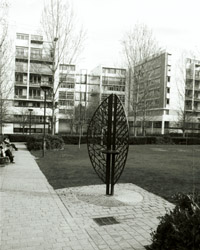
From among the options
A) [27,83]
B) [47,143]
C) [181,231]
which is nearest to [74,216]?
[181,231]

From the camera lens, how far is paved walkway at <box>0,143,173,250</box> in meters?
4.13

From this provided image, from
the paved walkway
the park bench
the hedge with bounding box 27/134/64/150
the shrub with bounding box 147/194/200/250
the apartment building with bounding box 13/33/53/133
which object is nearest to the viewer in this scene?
the shrub with bounding box 147/194/200/250

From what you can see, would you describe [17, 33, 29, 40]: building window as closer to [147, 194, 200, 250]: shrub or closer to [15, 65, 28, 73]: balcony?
[15, 65, 28, 73]: balcony

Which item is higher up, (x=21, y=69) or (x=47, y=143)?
(x=21, y=69)

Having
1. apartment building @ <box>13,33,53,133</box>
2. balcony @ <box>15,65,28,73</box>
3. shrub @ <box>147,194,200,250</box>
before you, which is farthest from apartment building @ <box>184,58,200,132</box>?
shrub @ <box>147,194,200,250</box>

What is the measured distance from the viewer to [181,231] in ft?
9.92

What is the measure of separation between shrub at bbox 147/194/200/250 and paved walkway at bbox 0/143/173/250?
0.61 metres

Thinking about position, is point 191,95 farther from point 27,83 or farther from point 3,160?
point 3,160

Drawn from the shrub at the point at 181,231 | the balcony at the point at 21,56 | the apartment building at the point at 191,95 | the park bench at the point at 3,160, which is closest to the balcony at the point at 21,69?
the balcony at the point at 21,56

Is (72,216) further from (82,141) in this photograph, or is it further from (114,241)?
(82,141)

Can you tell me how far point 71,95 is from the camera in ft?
213

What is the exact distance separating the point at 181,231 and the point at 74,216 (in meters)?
2.83

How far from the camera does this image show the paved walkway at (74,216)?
13.6 feet

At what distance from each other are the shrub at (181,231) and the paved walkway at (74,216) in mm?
610
